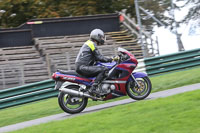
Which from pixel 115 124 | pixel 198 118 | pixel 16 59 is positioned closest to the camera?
pixel 198 118

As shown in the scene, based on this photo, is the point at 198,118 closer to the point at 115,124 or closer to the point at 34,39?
the point at 115,124

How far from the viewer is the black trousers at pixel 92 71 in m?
9.73

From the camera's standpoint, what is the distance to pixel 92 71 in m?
9.75

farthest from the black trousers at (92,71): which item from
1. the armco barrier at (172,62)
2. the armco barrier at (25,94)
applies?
the armco barrier at (172,62)

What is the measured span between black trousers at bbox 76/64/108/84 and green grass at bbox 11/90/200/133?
1345mm

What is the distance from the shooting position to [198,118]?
6535mm

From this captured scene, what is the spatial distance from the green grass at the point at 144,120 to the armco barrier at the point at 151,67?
6512 mm

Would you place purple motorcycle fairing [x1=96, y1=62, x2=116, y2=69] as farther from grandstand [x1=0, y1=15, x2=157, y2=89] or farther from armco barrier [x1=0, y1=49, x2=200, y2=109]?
grandstand [x1=0, y1=15, x2=157, y2=89]

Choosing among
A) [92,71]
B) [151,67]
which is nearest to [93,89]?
[92,71]

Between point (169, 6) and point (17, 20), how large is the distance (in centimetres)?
1895

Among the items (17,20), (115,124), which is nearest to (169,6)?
(115,124)

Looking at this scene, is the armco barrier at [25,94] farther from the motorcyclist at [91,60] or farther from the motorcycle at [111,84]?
the motorcyclist at [91,60]

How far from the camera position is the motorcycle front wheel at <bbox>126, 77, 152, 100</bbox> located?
9930mm

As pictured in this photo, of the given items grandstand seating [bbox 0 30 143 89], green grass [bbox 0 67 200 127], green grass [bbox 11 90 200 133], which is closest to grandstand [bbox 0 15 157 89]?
grandstand seating [bbox 0 30 143 89]
